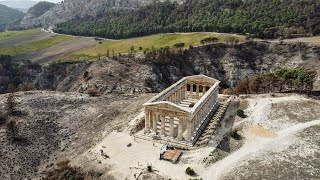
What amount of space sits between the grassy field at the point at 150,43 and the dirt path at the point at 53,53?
992cm

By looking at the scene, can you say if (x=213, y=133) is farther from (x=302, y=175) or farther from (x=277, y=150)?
(x=302, y=175)

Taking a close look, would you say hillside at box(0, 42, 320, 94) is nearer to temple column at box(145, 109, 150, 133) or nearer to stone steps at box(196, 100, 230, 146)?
stone steps at box(196, 100, 230, 146)

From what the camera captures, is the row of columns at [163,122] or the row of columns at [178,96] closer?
the row of columns at [163,122]

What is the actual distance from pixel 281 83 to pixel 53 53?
123269 millimetres

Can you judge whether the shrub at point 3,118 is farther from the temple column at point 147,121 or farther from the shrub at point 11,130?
the temple column at point 147,121

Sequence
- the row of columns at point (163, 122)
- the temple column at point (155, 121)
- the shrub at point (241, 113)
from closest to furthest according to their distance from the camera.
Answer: the row of columns at point (163, 122), the temple column at point (155, 121), the shrub at point (241, 113)

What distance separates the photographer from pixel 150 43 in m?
164

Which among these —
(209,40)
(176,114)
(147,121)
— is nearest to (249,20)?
(209,40)

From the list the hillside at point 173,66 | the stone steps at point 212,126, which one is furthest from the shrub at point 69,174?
the hillside at point 173,66

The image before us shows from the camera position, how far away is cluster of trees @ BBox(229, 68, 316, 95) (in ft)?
286

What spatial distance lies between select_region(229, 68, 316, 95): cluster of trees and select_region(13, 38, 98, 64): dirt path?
10207 cm

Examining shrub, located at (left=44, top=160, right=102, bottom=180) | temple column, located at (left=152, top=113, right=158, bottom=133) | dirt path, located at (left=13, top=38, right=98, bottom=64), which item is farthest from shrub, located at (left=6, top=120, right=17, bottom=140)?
dirt path, located at (left=13, top=38, right=98, bottom=64)

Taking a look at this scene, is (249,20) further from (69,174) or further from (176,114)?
(69,174)

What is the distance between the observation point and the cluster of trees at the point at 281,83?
87.1 metres
